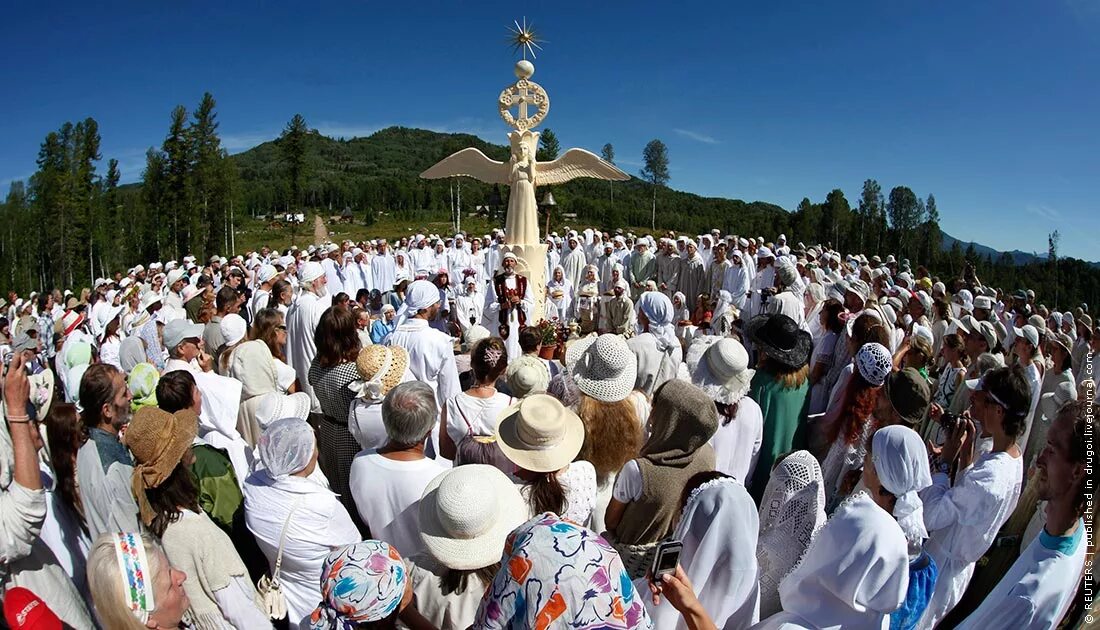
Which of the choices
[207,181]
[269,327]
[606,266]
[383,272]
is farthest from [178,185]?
[269,327]

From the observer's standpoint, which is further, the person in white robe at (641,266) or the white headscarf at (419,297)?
the person in white robe at (641,266)

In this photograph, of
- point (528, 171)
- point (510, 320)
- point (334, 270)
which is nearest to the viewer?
point (510, 320)

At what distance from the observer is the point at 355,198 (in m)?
93.9

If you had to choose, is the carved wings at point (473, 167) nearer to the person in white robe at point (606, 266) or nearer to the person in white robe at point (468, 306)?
the person in white robe at point (468, 306)

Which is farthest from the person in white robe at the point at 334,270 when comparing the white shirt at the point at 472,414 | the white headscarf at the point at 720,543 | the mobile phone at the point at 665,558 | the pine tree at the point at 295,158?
the pine tree at the point at 295,158

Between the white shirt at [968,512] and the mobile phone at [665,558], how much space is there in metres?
1.94

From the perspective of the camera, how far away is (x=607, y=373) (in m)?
3.51

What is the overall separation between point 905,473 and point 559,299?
11809mm

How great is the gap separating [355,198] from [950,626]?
9743cm

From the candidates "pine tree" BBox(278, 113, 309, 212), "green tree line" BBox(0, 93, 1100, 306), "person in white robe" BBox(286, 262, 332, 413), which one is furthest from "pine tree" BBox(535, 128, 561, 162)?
"person in white robe" BBox(286, 262, 332, 413)

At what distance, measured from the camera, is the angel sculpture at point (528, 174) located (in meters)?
12.0

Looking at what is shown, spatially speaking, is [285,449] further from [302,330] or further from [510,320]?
[510,320]

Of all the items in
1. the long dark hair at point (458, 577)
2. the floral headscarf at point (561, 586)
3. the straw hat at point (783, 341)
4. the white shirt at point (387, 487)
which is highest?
the straw hat at point (783, 341)

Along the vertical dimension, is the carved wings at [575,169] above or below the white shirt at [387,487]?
above
